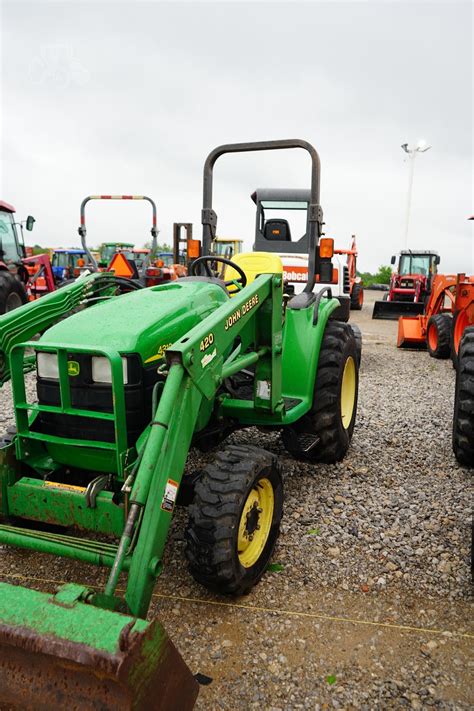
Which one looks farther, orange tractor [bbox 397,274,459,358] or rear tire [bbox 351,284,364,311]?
rear tire [bbox 351,284,364,311]

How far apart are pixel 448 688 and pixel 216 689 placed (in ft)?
2.99

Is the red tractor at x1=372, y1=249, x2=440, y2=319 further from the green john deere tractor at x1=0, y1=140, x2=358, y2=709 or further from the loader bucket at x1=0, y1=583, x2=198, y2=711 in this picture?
the loader bucket at x1=0, y1=583, x2=198, y2=711

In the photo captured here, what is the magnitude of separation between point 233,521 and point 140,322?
1.09m

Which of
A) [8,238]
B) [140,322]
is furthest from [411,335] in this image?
[140,322]

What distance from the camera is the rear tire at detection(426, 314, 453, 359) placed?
31.3 feet

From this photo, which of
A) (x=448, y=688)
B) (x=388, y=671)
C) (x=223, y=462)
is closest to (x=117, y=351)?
(x=223, y=462)

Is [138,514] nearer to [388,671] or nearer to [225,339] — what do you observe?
[225,339]

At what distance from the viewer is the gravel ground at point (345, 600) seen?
231 cm

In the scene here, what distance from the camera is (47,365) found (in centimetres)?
287

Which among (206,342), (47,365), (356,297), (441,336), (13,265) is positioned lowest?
(356,297)

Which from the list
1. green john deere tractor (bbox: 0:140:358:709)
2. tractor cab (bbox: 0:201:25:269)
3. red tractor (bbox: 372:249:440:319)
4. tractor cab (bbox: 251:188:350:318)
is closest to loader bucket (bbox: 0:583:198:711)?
green john deere tractor (bbox: 0:140:358:709)

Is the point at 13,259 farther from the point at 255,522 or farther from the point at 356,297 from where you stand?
the point at 356,297

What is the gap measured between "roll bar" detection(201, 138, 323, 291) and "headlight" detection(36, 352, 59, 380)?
1.99 metres

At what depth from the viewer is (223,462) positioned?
2760mm
